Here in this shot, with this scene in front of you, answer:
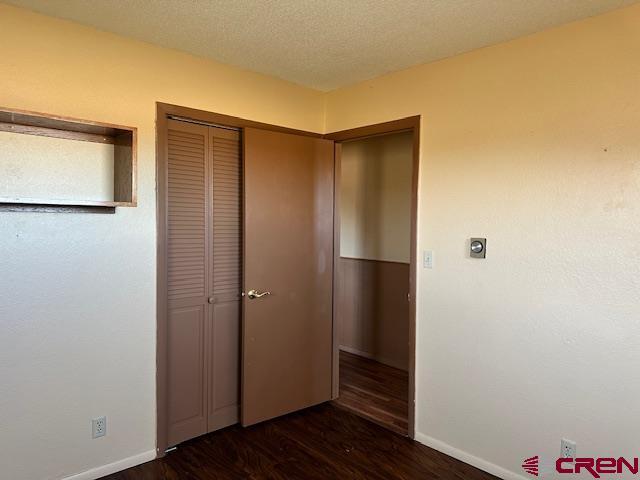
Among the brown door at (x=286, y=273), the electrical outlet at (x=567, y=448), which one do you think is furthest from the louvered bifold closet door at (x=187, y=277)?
the electrical outlet at (x=567, y=448)

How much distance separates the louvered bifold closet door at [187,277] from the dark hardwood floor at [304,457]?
0.66 feet

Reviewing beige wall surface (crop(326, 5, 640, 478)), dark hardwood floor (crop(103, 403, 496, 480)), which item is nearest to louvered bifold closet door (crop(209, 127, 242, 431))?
dark hardwood floor (crop(103, 403, 496, 480))

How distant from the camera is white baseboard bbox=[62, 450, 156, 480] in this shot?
232 cm

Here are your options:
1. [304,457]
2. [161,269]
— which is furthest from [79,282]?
[304,457]

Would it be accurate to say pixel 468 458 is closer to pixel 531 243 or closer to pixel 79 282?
pixel 531 243

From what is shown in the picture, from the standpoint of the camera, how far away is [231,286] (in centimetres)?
295

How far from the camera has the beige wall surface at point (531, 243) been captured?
202cm

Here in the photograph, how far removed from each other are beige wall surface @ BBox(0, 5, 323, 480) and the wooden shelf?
0.30 feet

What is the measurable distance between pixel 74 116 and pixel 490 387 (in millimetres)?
2629

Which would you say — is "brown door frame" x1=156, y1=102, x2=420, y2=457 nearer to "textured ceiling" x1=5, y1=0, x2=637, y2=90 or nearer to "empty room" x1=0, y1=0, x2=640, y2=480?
"empty room" x1=0, y1=0, x2=640, y2=480

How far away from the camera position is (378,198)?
4.55 metres

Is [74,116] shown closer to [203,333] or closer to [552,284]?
[203,333]

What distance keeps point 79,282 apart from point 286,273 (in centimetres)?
128

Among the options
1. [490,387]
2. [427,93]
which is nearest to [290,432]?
[490,387]
